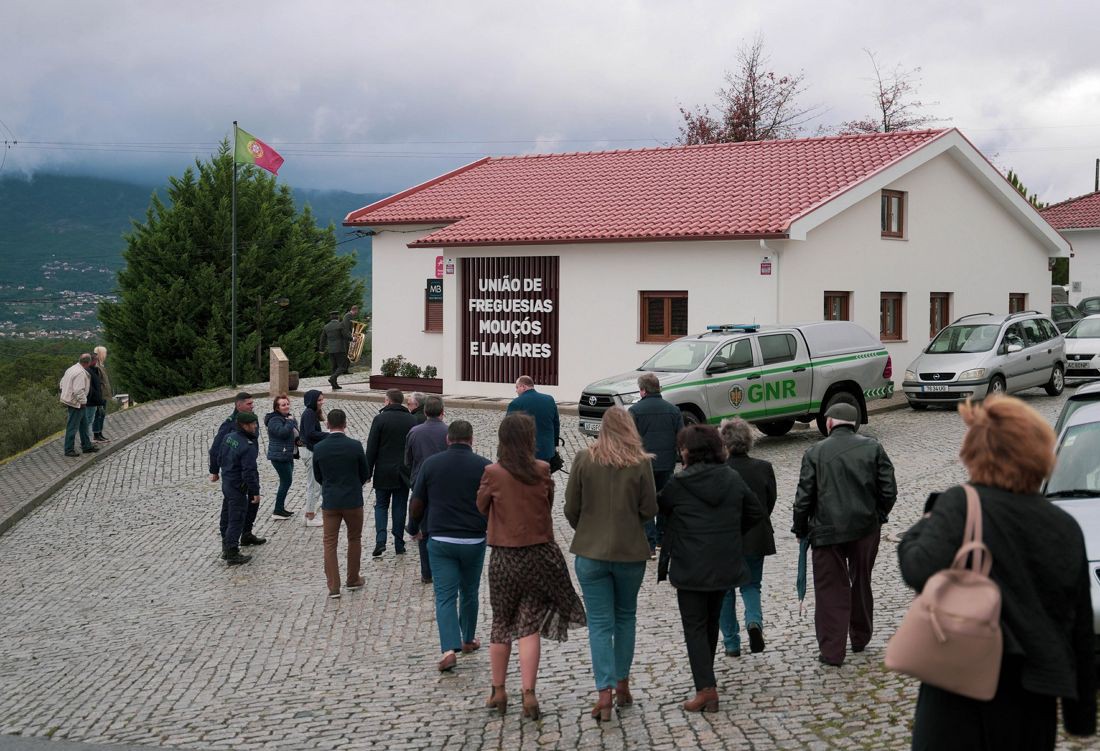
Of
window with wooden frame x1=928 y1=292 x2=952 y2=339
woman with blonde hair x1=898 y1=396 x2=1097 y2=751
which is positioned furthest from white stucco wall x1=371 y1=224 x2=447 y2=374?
woman with blonde hair x1=898 y1=396 x2=1097 y2=751

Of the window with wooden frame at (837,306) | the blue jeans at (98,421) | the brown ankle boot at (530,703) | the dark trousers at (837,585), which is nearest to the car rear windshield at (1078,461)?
the dark trousers at (837,585)

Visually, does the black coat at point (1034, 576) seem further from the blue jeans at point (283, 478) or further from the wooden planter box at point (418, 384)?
the wooden planter box at point (418, 384)

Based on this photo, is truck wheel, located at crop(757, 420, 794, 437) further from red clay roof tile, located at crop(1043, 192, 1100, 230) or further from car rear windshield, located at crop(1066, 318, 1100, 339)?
red clay roof tile, located at crop(1043, 192, 1100, 230)

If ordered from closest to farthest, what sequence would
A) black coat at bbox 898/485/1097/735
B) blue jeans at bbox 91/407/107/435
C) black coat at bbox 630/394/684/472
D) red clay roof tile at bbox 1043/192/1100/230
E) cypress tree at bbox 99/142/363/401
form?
black coat at bbox 898/485/1097/735
black coat at bbox 630/394/684/472
blue jeans at bbox 91/407/107/435
cypress tree at bbox 99/142/363/401
red clay roof tile at bbox 1043/192/1100/230

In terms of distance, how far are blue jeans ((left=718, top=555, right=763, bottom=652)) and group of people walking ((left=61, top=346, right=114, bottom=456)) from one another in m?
14.4

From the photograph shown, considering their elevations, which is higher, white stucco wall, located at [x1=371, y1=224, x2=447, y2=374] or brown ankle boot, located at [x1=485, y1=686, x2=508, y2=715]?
white stucco wall, located at [x1=371, y1=224, x2=447, y2=374]

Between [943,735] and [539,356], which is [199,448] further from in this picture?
[943,735]

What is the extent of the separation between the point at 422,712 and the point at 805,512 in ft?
8.50

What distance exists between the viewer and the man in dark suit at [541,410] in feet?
40.0

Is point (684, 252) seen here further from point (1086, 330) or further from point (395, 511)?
point (395, 511)

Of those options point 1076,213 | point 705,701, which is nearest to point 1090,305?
point 1076,213

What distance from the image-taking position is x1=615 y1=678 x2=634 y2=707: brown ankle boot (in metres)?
6.74

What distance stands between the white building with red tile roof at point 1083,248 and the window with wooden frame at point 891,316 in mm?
24879

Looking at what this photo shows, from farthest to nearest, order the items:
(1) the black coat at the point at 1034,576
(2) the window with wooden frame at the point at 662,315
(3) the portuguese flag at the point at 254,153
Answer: (3) the portuguese flag at the point at 254,153 < (2) the window with wooden frame at the point at 662,315 < (1) the black coat at the point at 1034,576
